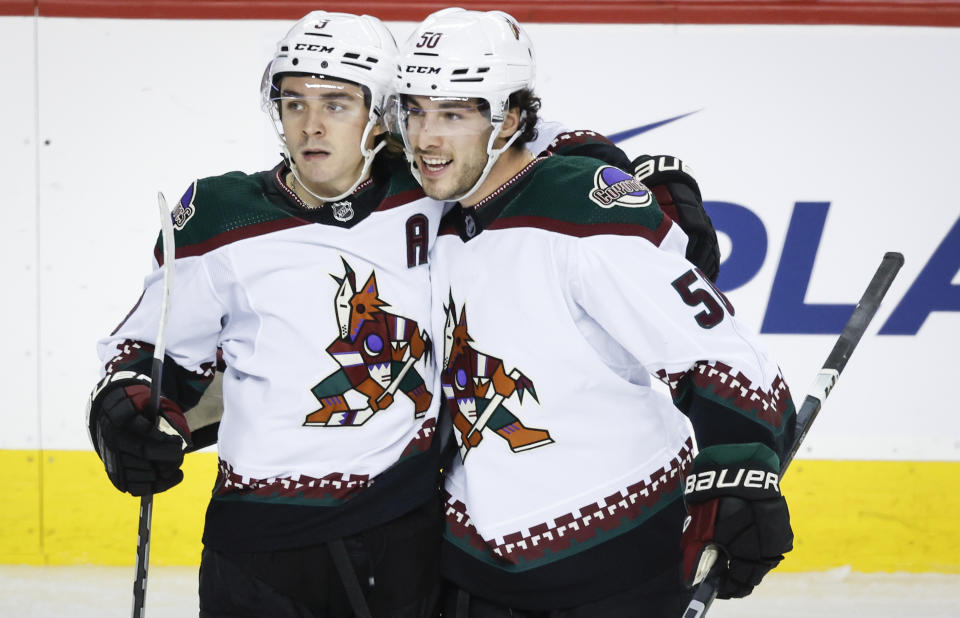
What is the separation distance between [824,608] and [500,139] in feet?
5.81

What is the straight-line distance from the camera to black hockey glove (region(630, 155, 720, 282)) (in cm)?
164

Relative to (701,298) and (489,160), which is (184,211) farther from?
(701,298)

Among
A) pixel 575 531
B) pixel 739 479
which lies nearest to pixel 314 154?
pixel 575 531

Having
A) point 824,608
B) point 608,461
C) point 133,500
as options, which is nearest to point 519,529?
point 608,461

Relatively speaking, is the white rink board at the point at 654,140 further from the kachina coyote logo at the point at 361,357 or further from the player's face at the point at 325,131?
the kachina coyote logo at the point at 361,357

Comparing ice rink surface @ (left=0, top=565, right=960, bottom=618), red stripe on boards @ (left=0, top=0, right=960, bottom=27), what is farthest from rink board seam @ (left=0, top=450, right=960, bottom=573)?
red stripe on boards @ (left=0, top=0, right=960, bottom=27)

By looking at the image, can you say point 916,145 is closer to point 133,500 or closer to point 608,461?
point 608,461

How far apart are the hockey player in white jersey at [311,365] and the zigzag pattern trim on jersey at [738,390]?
0.43 metres

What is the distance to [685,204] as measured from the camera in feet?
5.46

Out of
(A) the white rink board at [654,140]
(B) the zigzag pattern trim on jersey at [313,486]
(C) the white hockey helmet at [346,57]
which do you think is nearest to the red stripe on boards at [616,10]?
(A) the white rink board at [654,140]

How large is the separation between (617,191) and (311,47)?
0.51m

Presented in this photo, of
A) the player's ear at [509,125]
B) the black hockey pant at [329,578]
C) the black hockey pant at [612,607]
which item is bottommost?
the black hockey pant at [329,578]

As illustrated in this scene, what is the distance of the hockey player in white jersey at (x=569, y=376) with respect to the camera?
142cm

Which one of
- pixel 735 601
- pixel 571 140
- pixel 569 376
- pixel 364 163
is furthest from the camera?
pixel 735 601
